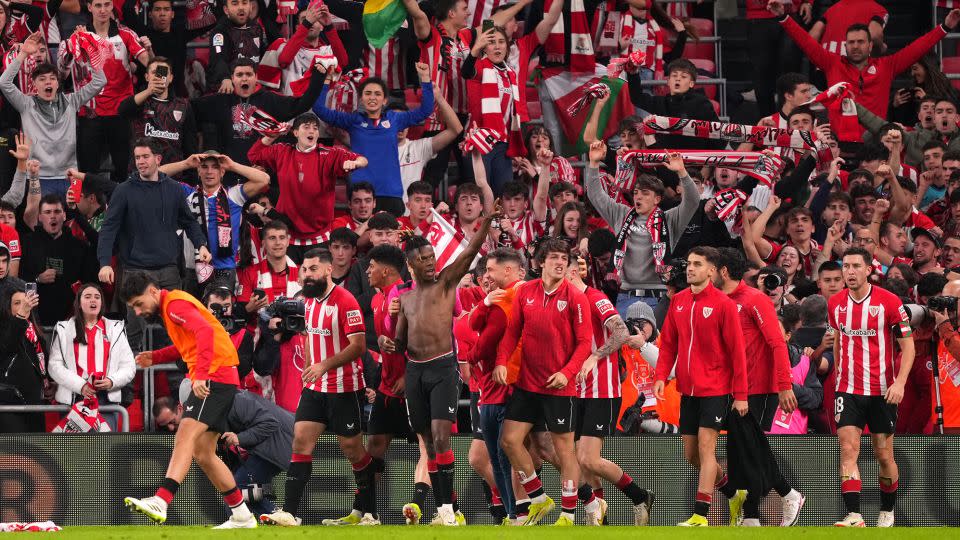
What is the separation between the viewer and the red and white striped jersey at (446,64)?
18.0 meters

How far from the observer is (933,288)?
14.1 meters

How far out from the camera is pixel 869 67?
1900cm

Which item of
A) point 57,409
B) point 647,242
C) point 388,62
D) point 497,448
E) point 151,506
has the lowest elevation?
point 151,506

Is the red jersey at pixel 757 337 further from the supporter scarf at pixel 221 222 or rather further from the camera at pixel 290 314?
the supporter scarf at pixel 221 222

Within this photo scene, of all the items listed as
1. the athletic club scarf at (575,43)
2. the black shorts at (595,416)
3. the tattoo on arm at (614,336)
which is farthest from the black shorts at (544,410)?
the athletic club scarf at (575,43)

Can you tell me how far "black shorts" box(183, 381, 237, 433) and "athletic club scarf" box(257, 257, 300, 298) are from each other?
10.7 ft

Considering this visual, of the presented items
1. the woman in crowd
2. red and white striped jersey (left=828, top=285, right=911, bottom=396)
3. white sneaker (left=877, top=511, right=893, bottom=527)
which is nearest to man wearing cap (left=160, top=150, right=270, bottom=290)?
the woman in crowd

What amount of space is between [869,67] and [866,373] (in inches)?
285

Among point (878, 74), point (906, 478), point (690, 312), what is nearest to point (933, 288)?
point (906, 478)

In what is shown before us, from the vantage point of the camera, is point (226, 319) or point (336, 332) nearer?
point (336, 332)

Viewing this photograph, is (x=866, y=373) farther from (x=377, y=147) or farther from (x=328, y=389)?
(x=377, y=147)

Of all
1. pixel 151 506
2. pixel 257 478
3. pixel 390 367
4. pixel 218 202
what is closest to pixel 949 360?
pixel 390 367

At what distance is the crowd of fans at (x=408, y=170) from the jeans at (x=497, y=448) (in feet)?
4.25

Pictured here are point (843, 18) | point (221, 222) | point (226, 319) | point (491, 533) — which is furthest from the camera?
point (843, 18)
